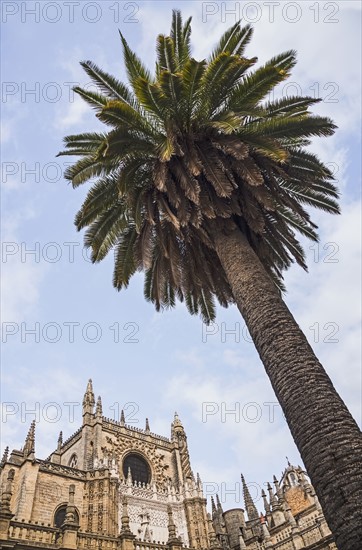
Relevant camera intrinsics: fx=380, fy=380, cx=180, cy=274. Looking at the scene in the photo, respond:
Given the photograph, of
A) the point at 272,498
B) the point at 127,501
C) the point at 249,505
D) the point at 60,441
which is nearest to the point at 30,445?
the point at 127,501

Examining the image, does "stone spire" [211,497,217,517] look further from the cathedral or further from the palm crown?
the palm crown

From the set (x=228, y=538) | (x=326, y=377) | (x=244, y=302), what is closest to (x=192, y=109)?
(x=244, y=302)

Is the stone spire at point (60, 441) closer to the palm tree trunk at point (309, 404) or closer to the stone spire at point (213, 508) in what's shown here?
the stone spire at point (213, 508)

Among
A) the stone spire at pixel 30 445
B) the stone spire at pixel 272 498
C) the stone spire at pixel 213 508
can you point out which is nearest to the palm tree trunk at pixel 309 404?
the stone spire at pixel 30 445

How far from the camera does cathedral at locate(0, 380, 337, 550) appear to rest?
661 inches

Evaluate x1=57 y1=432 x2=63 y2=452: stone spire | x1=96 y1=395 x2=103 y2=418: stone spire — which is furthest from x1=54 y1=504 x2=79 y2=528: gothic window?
x1=57 y1=432 x2=63 y2=452: stone spire

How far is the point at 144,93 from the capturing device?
9.29 m

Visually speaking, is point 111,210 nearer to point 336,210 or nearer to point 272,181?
point 272,181

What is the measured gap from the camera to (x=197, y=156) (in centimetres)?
952

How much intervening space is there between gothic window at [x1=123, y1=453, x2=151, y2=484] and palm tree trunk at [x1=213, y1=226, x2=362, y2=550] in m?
28.8

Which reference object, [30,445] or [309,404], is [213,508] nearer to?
[30,445]

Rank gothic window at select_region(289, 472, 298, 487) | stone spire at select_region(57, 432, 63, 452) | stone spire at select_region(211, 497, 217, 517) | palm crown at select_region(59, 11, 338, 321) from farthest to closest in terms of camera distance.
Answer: stone spire at select_region(211, 497, 217, 517), gothic window at select_region(289, 472, 298, 487), stone spire at select_region(57, 432, 63, 452), palm crown at select_region(59, 11, 338, 321)

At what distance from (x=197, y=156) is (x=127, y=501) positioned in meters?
26.7

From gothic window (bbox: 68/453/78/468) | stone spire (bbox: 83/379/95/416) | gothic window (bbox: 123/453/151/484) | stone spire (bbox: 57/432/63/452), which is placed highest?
stone spire (bbox: 83/379/95/416)
